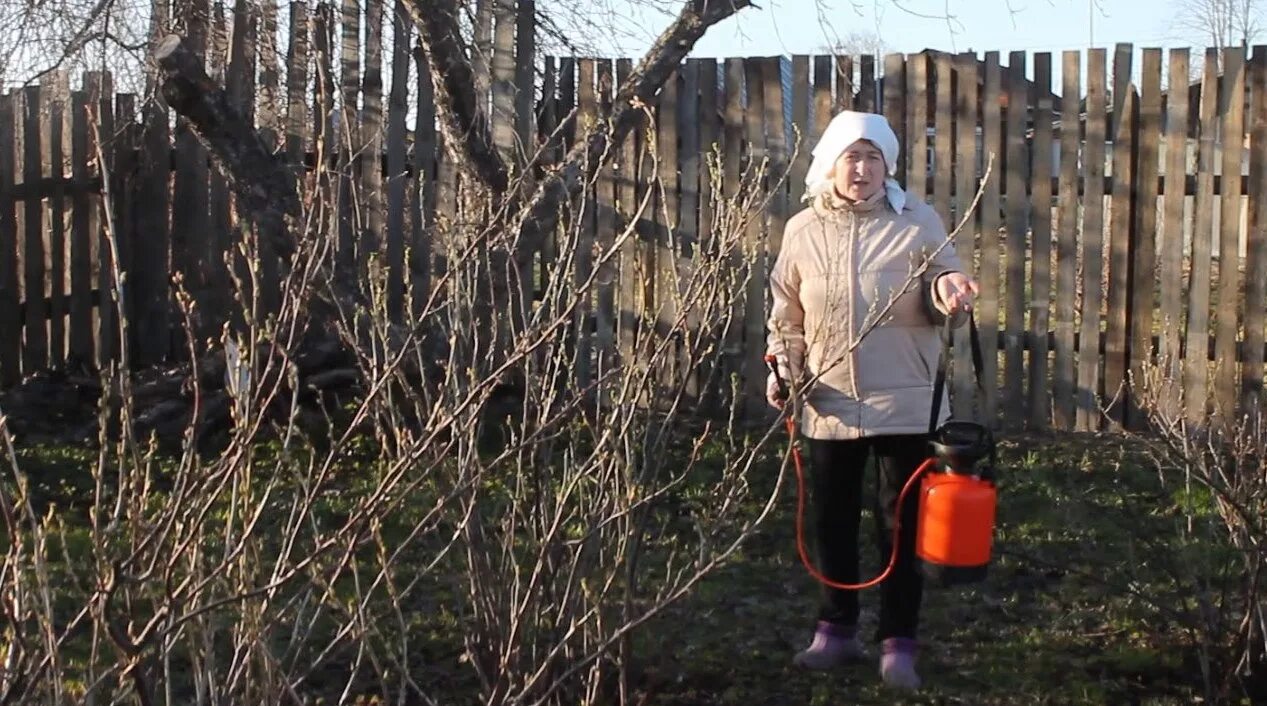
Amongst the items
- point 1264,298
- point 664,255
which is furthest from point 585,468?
point 1264,298

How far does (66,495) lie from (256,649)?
3.68 m

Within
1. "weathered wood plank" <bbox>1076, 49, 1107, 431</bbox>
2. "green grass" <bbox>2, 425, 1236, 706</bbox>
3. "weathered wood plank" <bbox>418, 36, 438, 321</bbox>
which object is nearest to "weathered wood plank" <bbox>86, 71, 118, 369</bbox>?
"weathered wood plank" <bbox>418, 36, 438, 321</bbox>

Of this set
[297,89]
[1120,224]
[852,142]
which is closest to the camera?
[852,142]

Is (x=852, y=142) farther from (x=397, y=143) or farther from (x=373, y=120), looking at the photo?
(x=373, y=120)

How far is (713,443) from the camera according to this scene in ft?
20.7

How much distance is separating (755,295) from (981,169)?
1115 millimetres

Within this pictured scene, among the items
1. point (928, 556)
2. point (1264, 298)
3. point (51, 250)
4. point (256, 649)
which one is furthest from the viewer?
point (51, 250)

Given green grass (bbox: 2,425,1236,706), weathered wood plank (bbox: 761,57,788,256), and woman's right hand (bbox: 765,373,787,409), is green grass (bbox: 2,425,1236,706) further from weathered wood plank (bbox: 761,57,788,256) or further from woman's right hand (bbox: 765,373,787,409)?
weathered wood plank (bbox: 761,57,788,256)

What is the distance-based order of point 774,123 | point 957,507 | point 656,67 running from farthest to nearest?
point 774,123 → point 656,67 → point 957,507

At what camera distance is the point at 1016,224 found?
6406 mm

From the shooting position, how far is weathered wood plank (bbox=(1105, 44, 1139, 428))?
6301 millimetres

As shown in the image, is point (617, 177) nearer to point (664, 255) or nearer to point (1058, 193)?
point (664, 255)

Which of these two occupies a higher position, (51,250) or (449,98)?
(449,98)

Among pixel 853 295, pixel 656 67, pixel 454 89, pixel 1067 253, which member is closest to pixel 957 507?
pixel 853 295
